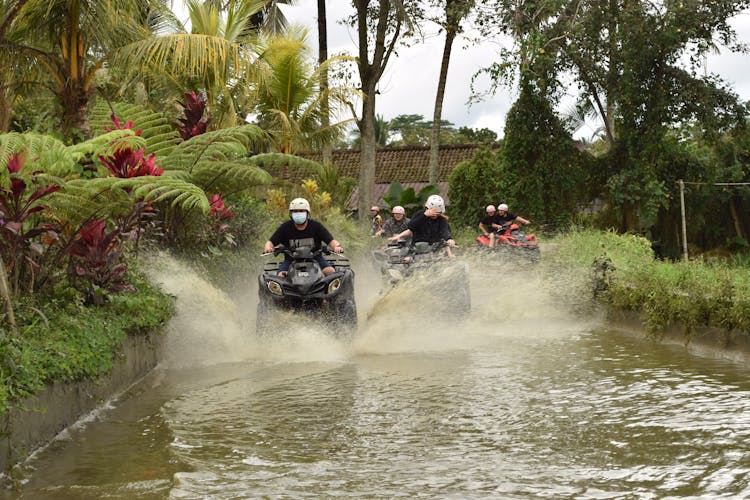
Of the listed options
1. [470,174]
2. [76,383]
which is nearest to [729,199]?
[470,174]

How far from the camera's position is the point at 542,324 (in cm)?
1433

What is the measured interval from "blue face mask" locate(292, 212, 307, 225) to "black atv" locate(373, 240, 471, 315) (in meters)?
2.18

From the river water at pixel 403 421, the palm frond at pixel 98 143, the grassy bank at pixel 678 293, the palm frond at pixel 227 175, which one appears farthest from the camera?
the palm frond at pixel 227 175

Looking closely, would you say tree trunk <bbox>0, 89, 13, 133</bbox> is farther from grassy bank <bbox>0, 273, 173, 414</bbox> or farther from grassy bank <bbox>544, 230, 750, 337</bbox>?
grassy bank <bbox>544, 230, 750, 337</bbox>

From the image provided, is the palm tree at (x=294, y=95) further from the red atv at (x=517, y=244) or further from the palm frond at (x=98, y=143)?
the palm frond at (x=98, y=143)

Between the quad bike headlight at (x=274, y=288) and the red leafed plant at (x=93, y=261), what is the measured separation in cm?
189

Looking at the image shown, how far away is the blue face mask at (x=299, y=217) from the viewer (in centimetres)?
1202

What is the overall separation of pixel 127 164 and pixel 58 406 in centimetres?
439

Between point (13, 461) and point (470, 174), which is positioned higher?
point (470, 174)

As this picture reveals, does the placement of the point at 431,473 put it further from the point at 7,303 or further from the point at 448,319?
the point at 448,319

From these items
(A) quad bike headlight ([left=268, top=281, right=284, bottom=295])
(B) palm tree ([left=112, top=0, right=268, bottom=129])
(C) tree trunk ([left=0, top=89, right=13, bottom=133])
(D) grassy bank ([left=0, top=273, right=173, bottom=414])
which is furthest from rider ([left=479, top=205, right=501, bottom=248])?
(D) grassy bank ([left=0, top=273, right=173, bottom=414])

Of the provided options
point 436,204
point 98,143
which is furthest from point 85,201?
point 436,204

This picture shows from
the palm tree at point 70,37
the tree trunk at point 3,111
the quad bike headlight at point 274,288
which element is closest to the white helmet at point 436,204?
the quad bike headlight at point 274,288

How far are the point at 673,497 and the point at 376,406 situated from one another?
3.14 metres
